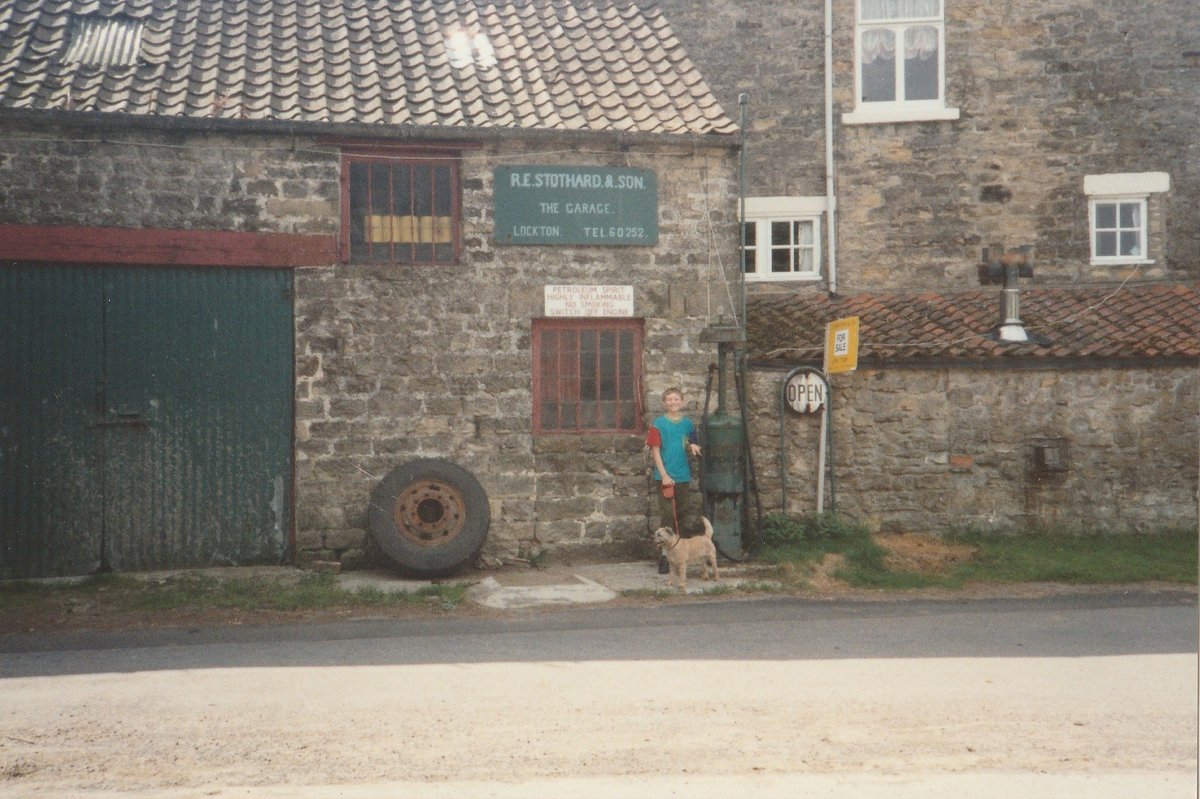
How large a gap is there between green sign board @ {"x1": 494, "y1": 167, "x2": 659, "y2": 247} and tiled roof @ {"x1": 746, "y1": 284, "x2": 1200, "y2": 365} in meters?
2.65

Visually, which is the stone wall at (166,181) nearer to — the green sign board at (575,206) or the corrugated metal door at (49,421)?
the corrugated metal door at (49,421)

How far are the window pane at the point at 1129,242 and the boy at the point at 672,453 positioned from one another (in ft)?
26.9

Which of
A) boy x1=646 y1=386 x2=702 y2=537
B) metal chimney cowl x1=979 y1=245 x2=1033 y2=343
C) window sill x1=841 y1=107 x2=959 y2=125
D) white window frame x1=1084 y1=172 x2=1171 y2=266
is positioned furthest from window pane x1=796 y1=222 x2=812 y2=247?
boy x1=646 y1=386 x2=702 y2=537

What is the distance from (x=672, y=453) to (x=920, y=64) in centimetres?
822

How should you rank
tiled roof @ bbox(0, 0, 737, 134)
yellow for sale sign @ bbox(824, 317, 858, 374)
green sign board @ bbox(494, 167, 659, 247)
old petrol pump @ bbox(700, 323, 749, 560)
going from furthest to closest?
yellow for sale sign @ bbox(824, 317, 858, 374)
green sign board @ bbox(494, 167, 659, 247)
old petrol pump @ bbox(700, 323, 749, 560)
tiled roof @ bbox(0, 0, 737, 134)

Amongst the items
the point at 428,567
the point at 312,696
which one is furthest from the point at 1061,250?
the point at 312,696

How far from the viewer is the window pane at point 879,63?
1522cm

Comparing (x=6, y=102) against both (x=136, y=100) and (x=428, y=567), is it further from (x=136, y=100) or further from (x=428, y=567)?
(x=428, y=567)

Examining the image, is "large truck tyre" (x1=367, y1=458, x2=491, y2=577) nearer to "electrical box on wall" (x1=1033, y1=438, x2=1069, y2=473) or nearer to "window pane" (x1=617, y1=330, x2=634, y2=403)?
"window pane" (x1=617, y1=330, x2=634, y2=403)

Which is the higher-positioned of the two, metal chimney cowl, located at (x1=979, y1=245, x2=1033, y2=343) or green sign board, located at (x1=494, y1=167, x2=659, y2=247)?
green sign board, located at (x1=494, y1=167, x2=659, y2=247)

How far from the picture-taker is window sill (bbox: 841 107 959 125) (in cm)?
1491

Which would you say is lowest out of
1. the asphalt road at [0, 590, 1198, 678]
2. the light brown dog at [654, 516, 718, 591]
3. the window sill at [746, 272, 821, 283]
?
the asphalt road at [0, 590, 1198, 678]

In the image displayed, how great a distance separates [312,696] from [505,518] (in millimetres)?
4918

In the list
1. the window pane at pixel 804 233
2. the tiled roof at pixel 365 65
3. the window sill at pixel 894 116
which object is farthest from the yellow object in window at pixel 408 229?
the window sill at pixel 894 116
